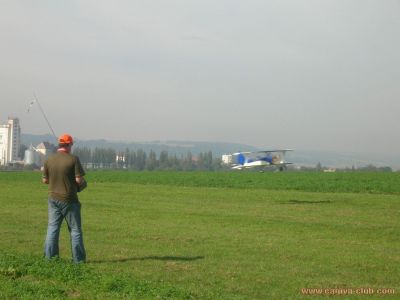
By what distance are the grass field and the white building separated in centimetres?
3742

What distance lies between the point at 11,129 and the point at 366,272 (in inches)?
1992

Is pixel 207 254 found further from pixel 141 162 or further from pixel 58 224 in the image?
pixel 141 162

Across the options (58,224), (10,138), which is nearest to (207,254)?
(58,224)

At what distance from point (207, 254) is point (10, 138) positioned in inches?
2021

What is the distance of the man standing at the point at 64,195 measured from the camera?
905cm

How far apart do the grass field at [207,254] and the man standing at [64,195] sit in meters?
0.31

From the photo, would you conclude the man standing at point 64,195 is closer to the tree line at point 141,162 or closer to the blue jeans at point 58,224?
the blue jeans at point 58,224

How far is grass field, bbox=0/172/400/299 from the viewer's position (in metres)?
7.21

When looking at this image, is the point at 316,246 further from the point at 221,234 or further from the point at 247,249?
the point at 221,234

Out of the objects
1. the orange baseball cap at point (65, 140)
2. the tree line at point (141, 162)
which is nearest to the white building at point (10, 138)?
the tree line at point (141, 162)

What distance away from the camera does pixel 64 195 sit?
9047mm

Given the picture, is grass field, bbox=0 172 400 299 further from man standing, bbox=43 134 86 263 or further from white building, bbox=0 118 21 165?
white building, bbox=0 118 21 165

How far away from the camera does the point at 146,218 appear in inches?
666

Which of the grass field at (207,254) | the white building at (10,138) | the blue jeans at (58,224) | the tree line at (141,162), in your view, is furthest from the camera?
the tree line at (141,162)
